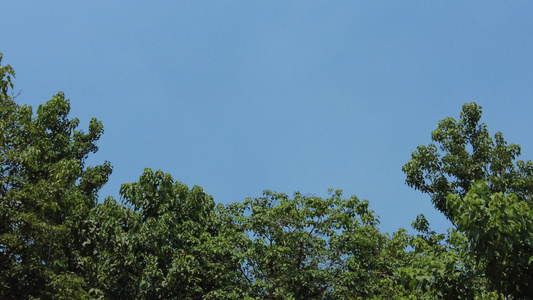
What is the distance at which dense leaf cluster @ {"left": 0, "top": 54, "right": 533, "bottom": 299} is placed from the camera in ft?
43.1

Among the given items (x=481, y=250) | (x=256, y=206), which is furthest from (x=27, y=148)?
(x=481, y=250)

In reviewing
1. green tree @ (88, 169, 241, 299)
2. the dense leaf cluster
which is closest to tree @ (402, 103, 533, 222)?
the dense leaf cluster

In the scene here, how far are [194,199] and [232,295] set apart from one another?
3.67 meters

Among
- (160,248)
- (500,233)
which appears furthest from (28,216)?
(500,233)

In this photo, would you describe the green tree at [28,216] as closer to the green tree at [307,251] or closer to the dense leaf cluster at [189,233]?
the dense leaf cluster at [189,233]

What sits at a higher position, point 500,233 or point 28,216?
point 28,216

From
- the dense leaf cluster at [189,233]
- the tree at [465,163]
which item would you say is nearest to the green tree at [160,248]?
the dense leaf cluster at [189,233]

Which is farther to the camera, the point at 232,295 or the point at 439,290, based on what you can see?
the point at 232,295

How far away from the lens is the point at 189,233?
54.1ft

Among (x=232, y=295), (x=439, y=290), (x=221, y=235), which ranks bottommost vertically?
(x=439, y=290)

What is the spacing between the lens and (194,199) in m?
17.2

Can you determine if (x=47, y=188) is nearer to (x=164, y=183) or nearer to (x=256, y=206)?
(x=164, y=183)

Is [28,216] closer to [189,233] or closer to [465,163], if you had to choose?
[189,233]

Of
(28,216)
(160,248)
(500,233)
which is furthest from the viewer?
(160,248)
